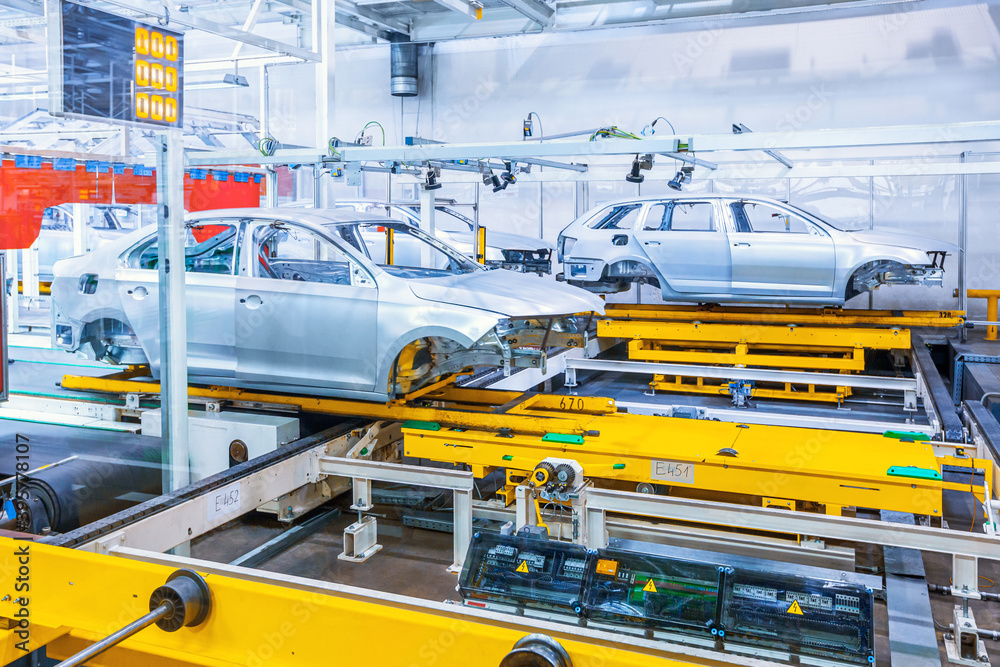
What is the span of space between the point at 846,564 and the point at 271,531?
10.1 feet

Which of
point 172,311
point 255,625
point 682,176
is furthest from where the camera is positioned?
point 682,176

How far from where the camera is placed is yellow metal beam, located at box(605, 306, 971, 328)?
27.5 ft

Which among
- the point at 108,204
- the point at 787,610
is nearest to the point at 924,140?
the point at 787,610

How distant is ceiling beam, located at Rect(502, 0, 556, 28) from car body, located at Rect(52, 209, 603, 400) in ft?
23.8

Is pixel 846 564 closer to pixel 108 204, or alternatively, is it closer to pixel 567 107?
pixel 108 204

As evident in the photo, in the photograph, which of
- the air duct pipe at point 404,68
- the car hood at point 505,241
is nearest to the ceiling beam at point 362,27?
the air duct pipe at point 404,68

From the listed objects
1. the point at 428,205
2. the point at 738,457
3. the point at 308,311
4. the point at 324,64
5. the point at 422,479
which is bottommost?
the point at 422,479

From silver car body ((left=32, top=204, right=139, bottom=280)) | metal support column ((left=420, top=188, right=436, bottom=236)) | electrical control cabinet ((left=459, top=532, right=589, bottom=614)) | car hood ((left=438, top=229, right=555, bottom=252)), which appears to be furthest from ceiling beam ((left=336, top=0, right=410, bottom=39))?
electrical control cabinet ((left=459, top=532, right=589, bottom=614))

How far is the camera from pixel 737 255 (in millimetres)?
8547

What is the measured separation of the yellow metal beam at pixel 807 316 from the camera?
8375mm

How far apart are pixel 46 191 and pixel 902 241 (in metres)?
7.27

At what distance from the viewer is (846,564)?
3.98 meters

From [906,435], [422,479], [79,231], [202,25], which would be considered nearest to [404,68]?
[79,231]

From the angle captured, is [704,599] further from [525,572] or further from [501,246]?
[501,246]
